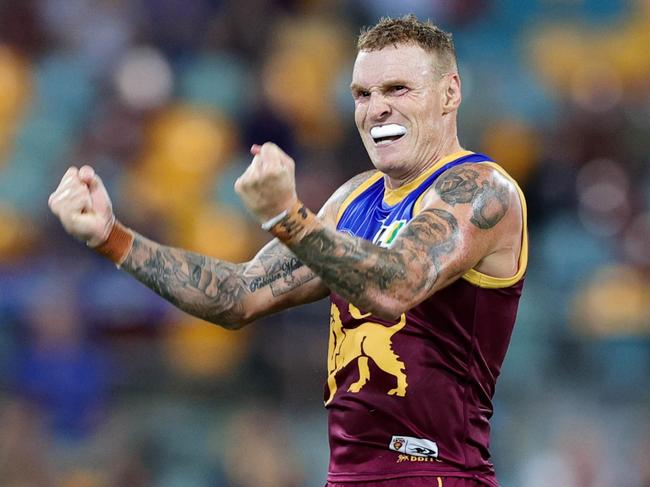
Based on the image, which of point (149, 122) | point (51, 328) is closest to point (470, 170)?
point (51, 328)

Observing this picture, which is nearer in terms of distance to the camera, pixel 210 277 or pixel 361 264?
pixel 361 264

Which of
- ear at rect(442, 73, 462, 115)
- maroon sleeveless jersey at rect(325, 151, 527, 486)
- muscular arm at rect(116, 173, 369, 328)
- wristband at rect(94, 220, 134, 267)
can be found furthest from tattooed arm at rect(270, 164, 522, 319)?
wristband at rect(94, 220, 134, 267)

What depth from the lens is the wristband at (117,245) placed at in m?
3.85

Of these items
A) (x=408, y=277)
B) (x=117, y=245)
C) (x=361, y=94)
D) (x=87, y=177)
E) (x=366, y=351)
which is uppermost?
(x=361, y=94)

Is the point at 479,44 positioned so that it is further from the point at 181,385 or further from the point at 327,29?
the point at 181,385

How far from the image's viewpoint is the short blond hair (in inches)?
162

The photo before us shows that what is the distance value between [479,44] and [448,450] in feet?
21.3

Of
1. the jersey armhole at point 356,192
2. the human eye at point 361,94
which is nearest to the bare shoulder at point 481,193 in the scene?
the human eye at point 361,94

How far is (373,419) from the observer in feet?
12.7

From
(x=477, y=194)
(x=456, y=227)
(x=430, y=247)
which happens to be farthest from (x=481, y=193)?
(x=430, y=247)

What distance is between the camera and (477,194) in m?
3.69

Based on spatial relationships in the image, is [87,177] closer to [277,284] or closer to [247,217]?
[277,284]

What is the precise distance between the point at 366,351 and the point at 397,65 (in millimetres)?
1063

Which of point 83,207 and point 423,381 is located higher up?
point 83,207
